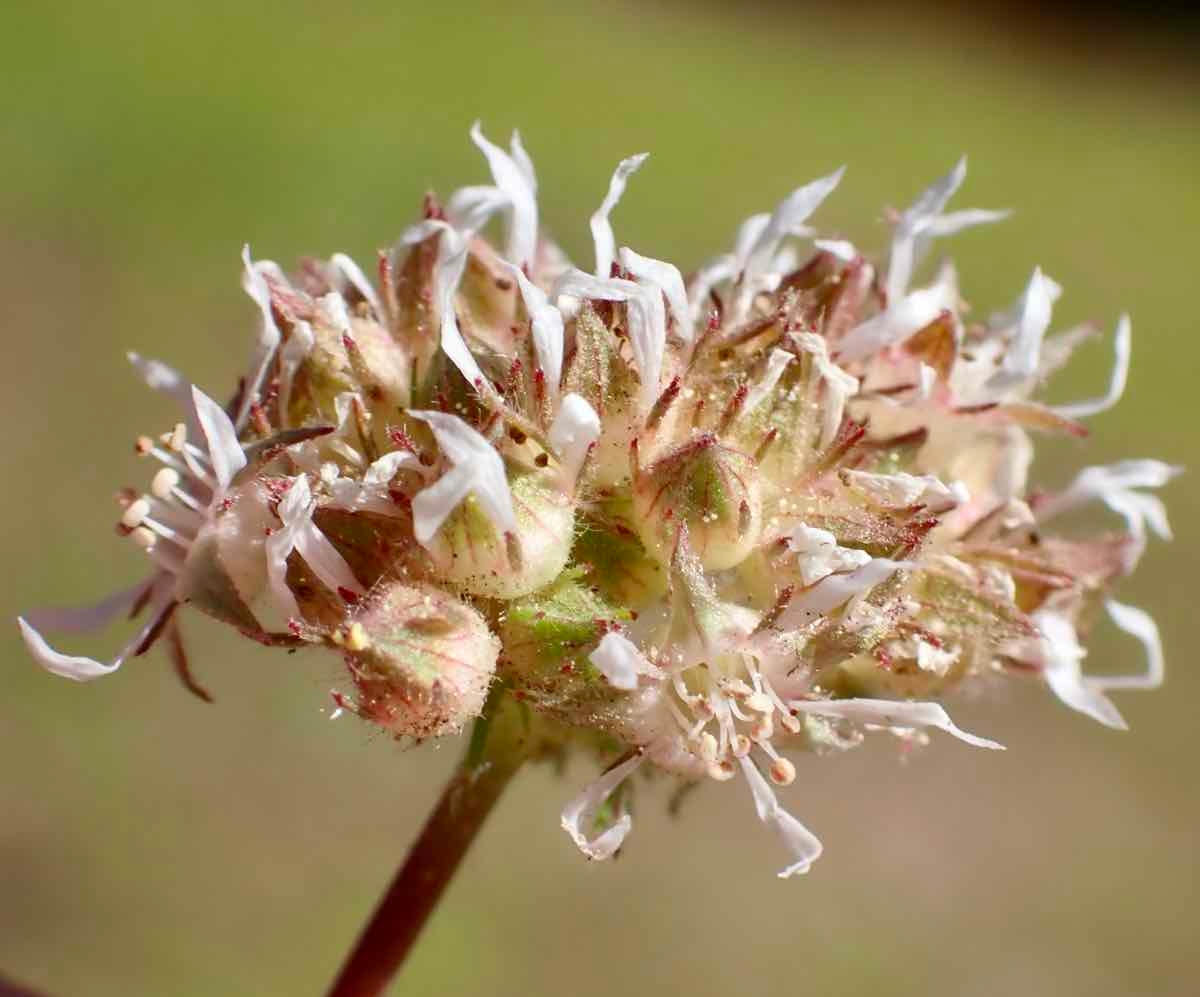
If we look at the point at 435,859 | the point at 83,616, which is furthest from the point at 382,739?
the point at 435,859

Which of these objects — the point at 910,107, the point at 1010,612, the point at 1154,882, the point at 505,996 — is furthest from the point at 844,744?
the point at 910,107

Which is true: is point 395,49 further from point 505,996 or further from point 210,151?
point 505,996

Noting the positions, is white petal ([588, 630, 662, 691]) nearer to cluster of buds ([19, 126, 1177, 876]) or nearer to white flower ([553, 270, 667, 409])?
cluster of buds ([19, 126, 1177, 876])

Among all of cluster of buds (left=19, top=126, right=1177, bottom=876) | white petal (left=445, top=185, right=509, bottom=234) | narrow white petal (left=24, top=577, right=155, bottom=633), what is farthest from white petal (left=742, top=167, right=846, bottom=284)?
narrow white petal (left=24, top=577, right=155, bottom=633)

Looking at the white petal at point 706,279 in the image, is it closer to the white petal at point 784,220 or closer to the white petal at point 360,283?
the white petal at point 784,220

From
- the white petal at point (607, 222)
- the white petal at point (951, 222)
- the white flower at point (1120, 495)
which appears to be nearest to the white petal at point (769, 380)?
the white petal at point (607, 222)

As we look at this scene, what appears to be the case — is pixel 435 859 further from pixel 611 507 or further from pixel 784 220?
pixel 784 220
